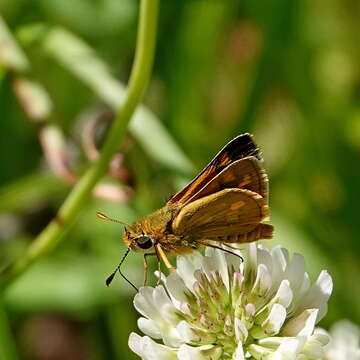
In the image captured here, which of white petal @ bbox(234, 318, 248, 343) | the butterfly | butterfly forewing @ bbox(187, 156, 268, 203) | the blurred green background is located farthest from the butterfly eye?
the blurred green background

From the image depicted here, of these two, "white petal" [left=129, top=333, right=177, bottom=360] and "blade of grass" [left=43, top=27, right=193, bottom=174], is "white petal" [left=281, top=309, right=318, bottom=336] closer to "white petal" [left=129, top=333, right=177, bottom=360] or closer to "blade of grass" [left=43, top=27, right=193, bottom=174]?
"white petal" [left=129, top=333, right=177, bottom=360]

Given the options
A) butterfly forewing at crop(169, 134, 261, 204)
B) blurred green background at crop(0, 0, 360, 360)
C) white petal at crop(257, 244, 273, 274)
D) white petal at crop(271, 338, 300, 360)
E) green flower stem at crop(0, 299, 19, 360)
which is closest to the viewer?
white petal at crop(271, 338, 300, 360)

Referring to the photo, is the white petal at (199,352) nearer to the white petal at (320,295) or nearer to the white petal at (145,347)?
the white petal at (145,347)

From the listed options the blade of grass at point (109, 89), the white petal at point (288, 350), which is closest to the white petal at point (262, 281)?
the white petal at point (288, 350)

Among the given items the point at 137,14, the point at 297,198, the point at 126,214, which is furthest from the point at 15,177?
the point at 297,198

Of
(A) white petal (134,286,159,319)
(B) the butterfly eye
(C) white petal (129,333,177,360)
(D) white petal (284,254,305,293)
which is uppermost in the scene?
(B) the butterfly eye

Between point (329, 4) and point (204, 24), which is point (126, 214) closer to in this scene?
point (204, 24)

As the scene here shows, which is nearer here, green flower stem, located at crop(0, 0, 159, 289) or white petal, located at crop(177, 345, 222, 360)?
white petal, located at crop(177, 345, 222, 360)

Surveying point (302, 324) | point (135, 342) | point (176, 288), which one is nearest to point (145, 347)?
point (135, 342)
